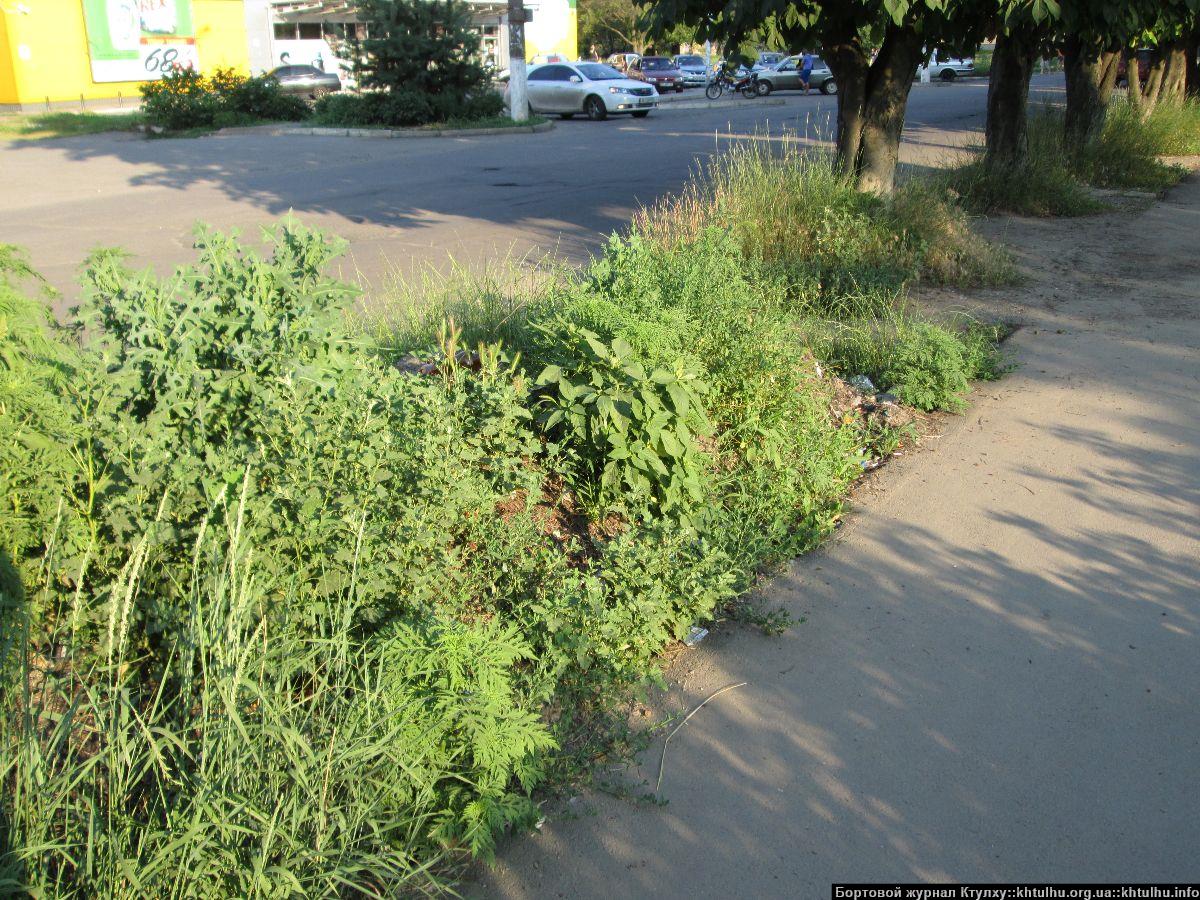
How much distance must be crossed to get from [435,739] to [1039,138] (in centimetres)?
1589

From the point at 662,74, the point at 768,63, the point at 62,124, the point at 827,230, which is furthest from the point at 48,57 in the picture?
the point at 827,230

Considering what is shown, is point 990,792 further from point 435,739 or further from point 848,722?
point 435,739

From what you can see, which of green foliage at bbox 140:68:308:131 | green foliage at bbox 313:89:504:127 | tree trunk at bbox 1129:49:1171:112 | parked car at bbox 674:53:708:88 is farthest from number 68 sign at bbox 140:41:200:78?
tree trunk at bbox 1129:49:1171:112

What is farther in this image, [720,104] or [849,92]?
[720,104]

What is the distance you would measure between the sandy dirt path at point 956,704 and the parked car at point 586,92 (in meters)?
27.4

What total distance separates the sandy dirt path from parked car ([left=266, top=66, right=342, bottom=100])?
3623cm

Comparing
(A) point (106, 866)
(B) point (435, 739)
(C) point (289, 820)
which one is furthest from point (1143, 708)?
(A) point (106, 866)

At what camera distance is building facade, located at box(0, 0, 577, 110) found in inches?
1358

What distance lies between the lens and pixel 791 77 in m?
43.7

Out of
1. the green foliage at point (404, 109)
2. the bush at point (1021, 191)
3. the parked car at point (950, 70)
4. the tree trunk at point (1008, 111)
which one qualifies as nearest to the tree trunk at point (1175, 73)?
the tree trunk at point (1008, 111)

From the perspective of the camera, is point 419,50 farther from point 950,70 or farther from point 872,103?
point 950,70

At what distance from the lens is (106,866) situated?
246cm

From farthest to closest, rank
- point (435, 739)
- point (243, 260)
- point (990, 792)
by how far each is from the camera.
→ 1. point (243, 260)
2. point (990, 792)
3. point (435, 739)

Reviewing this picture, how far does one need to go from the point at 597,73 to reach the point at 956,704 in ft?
103
